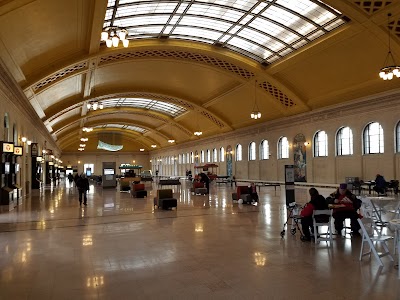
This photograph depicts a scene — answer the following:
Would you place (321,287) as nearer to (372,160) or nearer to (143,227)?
(143,227)

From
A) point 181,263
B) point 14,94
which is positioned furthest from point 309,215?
point 14,94

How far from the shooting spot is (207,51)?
71.1 feet

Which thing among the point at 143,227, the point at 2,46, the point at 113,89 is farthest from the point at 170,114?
the point at 143,227

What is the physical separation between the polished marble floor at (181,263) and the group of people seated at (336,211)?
34cm

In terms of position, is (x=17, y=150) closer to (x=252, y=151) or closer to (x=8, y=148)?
(x=8, y=148)

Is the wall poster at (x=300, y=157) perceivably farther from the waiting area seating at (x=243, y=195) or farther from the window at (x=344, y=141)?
the waiting area seating at (x=243, y=195)

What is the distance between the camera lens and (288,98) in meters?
26.4

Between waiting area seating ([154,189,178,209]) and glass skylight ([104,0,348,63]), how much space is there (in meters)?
8.49

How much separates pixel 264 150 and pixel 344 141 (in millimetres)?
10033

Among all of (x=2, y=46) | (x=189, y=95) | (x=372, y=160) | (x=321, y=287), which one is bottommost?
(x=321, y=287)

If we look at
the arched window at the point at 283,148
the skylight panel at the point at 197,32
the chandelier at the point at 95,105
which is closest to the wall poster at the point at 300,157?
the arched window at the point at 283,148

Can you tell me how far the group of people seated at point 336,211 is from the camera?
802 cm

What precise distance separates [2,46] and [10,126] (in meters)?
5.06

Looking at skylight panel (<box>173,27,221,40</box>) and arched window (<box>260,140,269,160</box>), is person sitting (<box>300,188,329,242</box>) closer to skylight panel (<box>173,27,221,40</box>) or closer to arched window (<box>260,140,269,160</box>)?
skylight panel (<box>173,27,221,40</box>)
